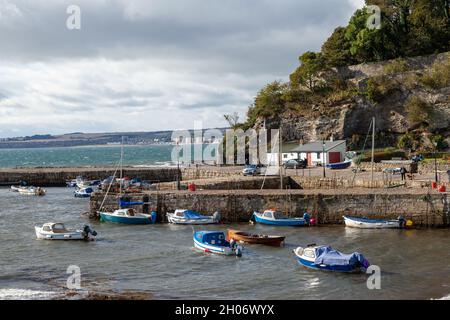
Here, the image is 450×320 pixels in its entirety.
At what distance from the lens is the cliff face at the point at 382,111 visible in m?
78.8

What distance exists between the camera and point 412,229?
133ft

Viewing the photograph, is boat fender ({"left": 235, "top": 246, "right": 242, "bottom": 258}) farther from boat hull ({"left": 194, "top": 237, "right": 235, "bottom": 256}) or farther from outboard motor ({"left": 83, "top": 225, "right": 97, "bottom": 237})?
outboard motor ({"left": 83, "top": 225, "right": 97, "bottom": 237})

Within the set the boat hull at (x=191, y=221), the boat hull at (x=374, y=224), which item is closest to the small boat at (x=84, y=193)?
the boat hull at (x=191, y=221)

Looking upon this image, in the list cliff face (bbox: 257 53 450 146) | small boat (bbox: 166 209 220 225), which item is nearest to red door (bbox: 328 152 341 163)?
cliff face (bbox: 257 53 450 146)

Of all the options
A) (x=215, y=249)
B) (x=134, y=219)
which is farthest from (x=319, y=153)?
(x=215, y=249)

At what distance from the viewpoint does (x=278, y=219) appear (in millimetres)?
42625

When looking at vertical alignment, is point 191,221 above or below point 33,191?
below

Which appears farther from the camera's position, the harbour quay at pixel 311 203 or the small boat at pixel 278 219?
the small boat at pixel 278 219

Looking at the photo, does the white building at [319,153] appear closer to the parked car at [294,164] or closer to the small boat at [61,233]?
the parked car at [294,164]

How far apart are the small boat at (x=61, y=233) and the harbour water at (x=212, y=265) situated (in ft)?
2.09

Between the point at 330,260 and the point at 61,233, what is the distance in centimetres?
1837

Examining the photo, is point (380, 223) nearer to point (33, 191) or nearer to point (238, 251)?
point (238, 251)

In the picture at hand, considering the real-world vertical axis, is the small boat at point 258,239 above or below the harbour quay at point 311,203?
below
